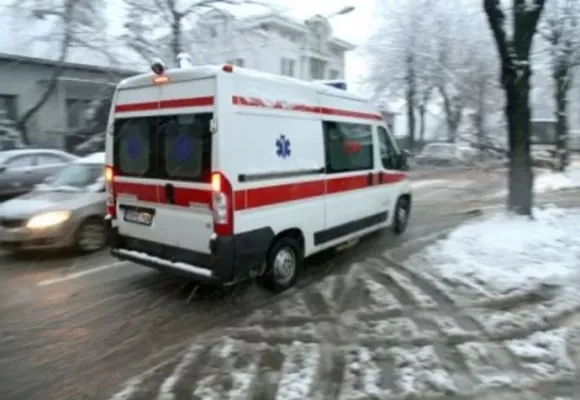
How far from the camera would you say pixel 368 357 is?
4434mm

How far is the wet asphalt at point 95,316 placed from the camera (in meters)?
4.20

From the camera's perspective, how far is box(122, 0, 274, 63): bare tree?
2058 cm

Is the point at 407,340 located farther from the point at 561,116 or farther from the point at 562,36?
the point at 561,116

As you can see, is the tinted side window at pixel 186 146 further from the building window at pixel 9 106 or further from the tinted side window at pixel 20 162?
the building window at pixel 9 106

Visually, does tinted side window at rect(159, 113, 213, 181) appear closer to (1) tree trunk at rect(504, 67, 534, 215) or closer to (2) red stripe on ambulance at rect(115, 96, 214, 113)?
(2) red stripe on ambulance at rect(115, 96, 214, 113)

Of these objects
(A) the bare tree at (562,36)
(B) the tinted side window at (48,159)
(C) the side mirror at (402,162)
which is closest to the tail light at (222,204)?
(C) the side mirror at (402,162)

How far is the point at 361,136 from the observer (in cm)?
768

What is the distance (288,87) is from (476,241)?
401cm

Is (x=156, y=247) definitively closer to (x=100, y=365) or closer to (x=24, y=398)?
(x=100, y=365)

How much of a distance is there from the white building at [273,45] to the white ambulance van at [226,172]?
1702 cm

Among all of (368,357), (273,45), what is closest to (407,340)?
(368,357)

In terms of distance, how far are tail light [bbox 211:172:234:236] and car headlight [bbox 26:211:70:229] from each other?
365 cm

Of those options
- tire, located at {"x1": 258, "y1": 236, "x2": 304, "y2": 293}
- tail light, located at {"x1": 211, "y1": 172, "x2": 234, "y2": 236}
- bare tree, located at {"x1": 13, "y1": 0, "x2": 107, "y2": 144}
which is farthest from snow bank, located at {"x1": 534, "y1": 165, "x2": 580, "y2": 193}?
bare tree, located at {"x1": 13, "y1": 0, "x2": 107, "y2": 144}

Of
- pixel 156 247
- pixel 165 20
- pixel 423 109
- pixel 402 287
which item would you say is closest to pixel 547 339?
pixel 402 287
